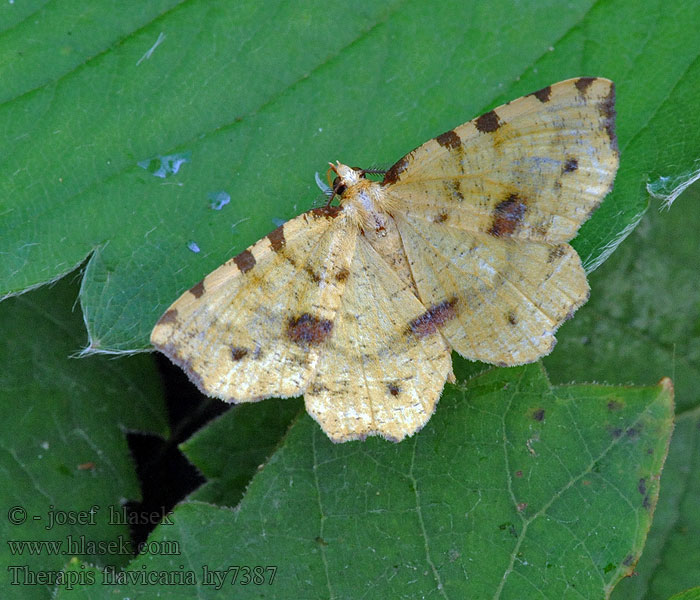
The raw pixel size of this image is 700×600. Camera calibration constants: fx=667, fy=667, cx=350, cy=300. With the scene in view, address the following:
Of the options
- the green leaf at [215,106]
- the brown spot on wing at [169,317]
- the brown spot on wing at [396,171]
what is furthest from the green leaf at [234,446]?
the brown spot on wing at [396,171]

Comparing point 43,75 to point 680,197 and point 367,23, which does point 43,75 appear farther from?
point 680,197

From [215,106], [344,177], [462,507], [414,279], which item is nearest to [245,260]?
[344,177]

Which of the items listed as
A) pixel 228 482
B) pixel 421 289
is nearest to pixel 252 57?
pixel 421 289

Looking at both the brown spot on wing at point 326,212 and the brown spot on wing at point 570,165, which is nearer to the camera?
the brown spot on wing at point 570,165

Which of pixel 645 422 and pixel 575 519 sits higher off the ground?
pixel 645 422

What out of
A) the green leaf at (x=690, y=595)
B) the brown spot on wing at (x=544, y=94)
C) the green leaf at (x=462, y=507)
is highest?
the brown spot on wing at (x=544, y=94)

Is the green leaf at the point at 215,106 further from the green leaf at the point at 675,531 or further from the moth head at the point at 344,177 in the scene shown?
the green leaf at the point at 675,531

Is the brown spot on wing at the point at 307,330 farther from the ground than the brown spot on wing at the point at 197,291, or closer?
closer
